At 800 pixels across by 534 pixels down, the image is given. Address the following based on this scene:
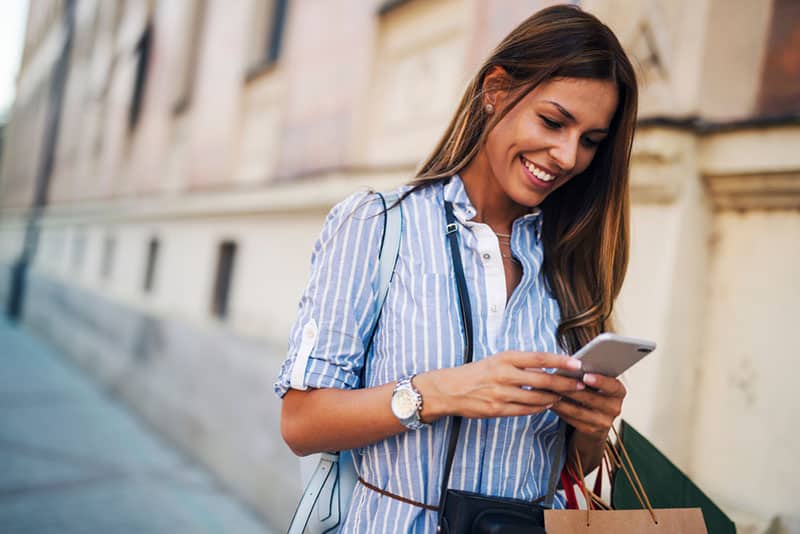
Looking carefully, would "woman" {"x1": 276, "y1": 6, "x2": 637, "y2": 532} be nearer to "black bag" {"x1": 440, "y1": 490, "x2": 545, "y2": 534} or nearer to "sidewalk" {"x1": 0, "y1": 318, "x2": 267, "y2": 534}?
"black bag" {"x1": 440, "y1": 490, "x2": 545, "y2": 534}

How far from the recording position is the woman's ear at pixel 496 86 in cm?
167

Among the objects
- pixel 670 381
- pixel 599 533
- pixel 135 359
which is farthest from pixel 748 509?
pixel 135 359

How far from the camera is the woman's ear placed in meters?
1.67

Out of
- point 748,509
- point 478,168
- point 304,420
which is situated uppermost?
point 478,168

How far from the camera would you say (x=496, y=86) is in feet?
5.58

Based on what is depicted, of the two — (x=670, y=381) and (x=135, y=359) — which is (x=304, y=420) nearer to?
(x=670, y=381)

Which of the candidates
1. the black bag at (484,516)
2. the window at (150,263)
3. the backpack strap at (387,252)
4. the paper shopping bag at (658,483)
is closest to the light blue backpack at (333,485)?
the backpack strap at (387,252)

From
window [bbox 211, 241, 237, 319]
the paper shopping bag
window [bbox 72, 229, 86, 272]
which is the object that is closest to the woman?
the paper shopping bag

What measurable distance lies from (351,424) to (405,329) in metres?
0.23

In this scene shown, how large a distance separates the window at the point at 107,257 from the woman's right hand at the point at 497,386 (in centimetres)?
1101

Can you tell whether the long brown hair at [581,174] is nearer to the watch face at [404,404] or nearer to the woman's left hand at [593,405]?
the woman's left hand at [593,405]

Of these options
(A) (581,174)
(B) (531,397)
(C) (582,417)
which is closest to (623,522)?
(C) (582,417)

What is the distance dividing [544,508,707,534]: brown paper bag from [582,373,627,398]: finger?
0.24 m

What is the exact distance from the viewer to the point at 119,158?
1159cm
